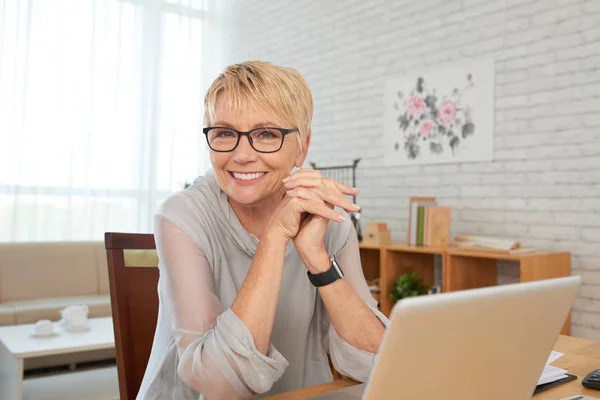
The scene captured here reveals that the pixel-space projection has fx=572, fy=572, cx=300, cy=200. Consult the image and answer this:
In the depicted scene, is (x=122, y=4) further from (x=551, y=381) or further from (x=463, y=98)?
(x=551, y=381)

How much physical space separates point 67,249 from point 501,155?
3351mm

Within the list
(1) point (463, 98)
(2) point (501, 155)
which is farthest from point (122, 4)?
(2) point (501, 155)

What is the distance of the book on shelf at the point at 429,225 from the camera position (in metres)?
3.50

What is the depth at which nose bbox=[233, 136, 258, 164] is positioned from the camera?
1.28 meters

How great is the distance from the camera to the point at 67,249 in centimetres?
459

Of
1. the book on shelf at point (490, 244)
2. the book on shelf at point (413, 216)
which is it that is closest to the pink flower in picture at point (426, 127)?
the book on shelf at point (413, 216)

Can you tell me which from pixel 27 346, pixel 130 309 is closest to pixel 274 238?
pixel 130 309

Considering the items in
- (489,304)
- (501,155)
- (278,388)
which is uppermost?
(501,155)

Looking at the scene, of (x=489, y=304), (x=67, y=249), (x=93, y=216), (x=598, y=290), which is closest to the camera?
(x=489, y=304)

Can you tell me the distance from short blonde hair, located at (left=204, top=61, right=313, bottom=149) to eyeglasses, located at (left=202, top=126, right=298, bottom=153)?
0.03 meters

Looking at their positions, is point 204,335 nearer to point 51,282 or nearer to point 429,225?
point 429,225

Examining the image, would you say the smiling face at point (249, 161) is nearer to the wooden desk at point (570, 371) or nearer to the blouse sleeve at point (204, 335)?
the blouse sleeve at point (204, 335)

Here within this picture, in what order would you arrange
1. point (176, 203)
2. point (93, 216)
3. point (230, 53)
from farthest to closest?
point (230, 53), point (93, 216), point (176, 203)

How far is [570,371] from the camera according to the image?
123 cm
